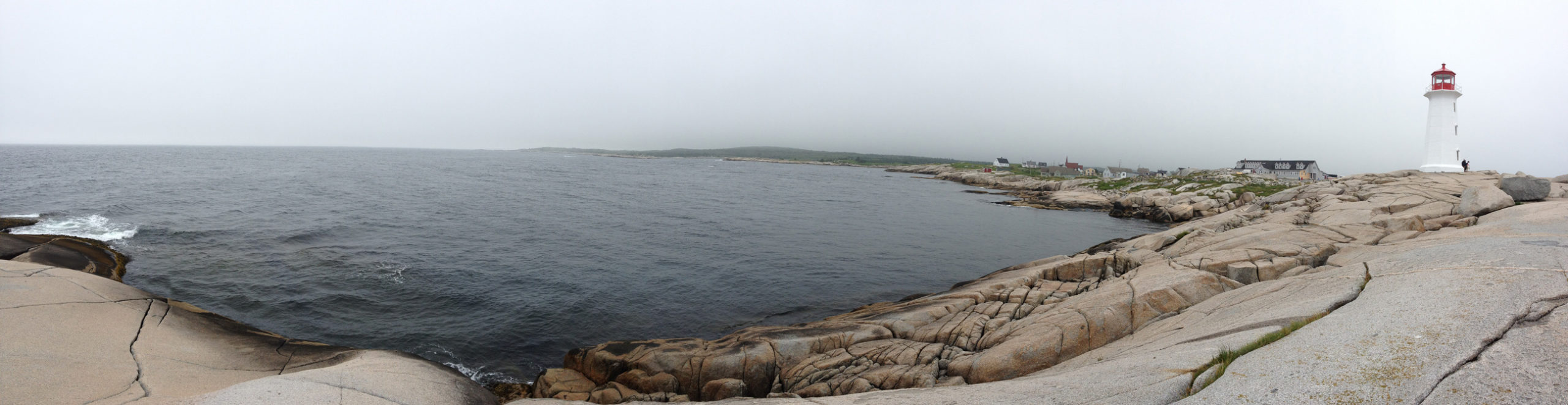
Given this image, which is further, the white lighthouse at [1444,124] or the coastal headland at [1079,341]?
the white lighthouse at [1444,124]

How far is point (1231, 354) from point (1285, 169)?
129243mm

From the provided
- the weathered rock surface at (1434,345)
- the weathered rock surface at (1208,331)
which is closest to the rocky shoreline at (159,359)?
the weathered rock surface at (1208,331)

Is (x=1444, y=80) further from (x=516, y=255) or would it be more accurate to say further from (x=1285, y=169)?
(x=1285, y=169)

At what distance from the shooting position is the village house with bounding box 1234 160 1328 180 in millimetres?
93688

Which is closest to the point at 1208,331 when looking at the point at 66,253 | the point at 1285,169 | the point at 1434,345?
the point at 1434,345

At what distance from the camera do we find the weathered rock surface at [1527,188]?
19.1m

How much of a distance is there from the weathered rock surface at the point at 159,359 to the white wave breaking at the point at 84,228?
16.2 meters

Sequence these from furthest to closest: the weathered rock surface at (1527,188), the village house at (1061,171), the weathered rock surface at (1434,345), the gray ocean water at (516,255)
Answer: the village house at (1061,171) → the weathered rock surface at (1527,188) → the gray ocean water at (516,255) → the weathered rock surface at (1434,345)

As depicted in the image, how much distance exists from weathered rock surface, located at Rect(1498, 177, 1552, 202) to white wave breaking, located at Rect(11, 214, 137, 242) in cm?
5681

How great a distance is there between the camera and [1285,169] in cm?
10344

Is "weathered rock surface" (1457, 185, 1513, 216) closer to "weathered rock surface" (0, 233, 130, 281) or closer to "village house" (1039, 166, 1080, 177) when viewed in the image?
"weathered rock surface" (0, 233, 130, 281)

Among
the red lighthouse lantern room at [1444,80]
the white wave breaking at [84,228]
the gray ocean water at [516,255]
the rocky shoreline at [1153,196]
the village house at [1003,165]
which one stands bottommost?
the gray ocean water at [516,255]

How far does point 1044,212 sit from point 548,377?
52.4m

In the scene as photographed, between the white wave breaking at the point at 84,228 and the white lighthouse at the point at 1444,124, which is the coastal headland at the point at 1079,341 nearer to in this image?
the white wave breaking at the point at 84,228
